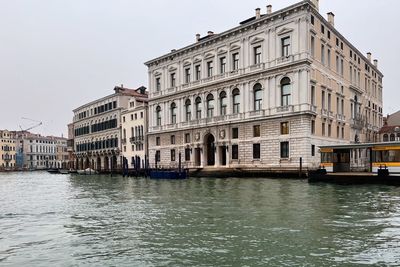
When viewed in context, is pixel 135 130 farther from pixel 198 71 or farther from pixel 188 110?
pixel 198 71

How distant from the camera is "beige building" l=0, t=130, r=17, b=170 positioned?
10193cm

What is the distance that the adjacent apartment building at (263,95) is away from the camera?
29.8m

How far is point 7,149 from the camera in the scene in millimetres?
103062

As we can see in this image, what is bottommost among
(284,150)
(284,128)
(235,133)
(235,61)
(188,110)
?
(284,150)

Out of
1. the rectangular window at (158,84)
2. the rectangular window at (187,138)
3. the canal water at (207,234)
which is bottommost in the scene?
the canal water at (207,234)

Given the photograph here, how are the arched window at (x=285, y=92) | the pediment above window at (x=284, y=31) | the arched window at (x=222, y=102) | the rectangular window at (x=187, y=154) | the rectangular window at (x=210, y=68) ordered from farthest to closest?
the rectangular window at (x=187, y=154)
the rectangular window at (x=210, y=68)
the arched window at (x=222, y=102)
the arched window at (x=285, y=92)
the pediment above window at (x=284, y=31)

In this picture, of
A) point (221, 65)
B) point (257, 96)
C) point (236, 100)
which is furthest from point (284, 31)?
point (221, 65)

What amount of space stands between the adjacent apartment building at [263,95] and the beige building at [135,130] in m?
2.85

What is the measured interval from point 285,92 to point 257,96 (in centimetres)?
277

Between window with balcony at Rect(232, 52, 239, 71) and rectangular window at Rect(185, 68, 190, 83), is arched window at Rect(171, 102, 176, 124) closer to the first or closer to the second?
rectangular window at Rect(185, 68, 190, 83)

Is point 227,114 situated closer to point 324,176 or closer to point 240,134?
point 240,134

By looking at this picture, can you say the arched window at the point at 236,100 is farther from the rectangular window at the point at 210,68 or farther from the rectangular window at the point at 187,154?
the rectangular window at the point at 187,154

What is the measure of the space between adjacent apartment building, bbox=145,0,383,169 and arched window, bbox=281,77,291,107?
79 mm

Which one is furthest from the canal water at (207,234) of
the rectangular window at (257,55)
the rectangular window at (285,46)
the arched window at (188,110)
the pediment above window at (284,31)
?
the arched window at (188,110)
